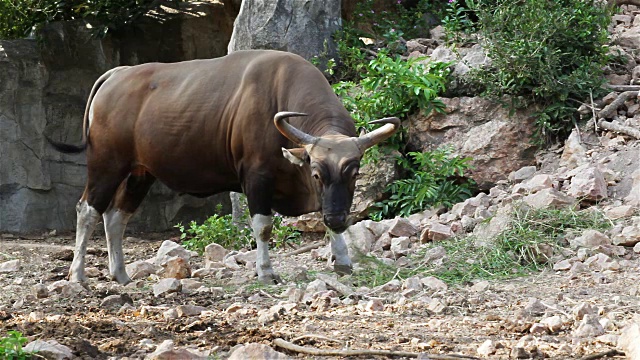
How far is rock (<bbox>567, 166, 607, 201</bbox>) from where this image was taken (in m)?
8.16

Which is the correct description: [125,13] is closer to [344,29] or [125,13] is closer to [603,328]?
[344,29]

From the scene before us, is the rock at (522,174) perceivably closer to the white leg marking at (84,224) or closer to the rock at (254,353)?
the white leg marking at (84,224)

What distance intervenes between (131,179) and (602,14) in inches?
208

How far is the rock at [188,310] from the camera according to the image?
216 inches

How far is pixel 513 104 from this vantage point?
10055mm

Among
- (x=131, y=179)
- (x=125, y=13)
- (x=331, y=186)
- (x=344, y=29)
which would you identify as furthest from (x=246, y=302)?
(x=125, y=13)

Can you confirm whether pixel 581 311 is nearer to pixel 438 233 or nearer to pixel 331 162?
pixel 331 162

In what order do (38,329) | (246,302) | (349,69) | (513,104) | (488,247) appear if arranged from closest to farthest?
(38,329) < (246,302) < (488,247) < (513,104) < (349,69)

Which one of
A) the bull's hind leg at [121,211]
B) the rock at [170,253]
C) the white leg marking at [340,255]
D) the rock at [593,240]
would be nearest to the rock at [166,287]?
the bull's hind leg at [121,211]

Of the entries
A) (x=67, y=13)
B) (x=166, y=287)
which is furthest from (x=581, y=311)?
(x=67, y=13)

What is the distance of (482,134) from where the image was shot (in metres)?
10.1

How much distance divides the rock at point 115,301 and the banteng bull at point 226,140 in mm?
1326

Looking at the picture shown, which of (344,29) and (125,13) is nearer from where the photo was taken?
(344,29)

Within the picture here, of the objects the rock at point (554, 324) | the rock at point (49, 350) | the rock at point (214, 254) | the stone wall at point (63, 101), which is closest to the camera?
the rock at point (49, 350)
